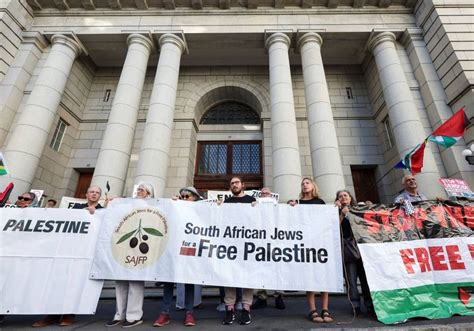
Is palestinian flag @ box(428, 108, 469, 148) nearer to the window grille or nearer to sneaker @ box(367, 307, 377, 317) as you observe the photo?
sneaker @ box(367, 307, 377, 317)

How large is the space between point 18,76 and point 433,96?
18.9m

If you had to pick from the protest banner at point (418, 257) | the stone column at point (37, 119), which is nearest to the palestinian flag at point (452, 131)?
the protest banner at point (418, 257)

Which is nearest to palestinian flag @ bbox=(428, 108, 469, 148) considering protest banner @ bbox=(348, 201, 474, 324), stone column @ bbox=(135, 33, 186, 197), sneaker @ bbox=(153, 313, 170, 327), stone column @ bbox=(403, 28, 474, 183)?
stone column @ bbox=(403, 28, 474, 183)

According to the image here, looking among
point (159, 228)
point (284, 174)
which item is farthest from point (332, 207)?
point (284, 174)

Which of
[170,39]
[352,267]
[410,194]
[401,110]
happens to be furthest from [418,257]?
[170,39]

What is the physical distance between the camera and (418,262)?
4.41m

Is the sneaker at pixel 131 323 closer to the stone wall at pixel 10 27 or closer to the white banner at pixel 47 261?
the white banner at pixel 47 261

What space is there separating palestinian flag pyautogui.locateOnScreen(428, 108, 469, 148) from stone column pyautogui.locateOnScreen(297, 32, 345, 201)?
3.21 meters

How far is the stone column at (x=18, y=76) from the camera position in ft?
35.5

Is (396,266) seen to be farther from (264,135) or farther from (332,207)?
(264,135)

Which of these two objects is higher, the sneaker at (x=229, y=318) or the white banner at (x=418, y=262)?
the white banner at (x=418, y=262)

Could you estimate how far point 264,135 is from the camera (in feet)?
44.4

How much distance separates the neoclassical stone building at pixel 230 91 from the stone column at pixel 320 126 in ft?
0.18

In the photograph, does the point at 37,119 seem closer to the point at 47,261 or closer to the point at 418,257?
the point at 47,261
